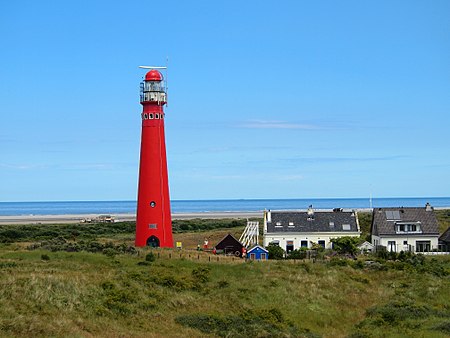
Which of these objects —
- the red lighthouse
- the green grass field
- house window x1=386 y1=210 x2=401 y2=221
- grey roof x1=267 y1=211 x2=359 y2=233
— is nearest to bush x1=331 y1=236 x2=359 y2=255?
grey roof x1=267 y1=211 x2=359 y2=233

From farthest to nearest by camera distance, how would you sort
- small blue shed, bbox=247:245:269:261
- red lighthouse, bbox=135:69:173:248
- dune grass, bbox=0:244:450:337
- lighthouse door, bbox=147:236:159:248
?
small blue shed, bbox=247:245:269:261 → lighthouse door, bbox=147:236:159:248 → red lighthouse, bbox=135:69:173:248 → dune grass, bbox=0:244:450:337

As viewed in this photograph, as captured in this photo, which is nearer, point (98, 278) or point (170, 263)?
point (98, 278)

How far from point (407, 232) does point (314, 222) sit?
800 cm

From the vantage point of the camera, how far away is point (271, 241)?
56.8 metres

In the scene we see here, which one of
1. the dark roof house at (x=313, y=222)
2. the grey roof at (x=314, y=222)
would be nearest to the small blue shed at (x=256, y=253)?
the grey roof at (x=314, y=222)

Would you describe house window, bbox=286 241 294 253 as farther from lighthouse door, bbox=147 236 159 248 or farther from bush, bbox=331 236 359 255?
lighthouse door, bbox=147 236 159 248

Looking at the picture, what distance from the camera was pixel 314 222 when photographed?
190 ft

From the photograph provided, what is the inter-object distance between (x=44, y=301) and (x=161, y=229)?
16357mm

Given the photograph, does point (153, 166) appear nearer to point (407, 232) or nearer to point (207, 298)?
Result: point (207, 298)

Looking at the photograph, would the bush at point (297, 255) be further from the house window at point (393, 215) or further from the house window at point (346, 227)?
the house window at point (393, 215)

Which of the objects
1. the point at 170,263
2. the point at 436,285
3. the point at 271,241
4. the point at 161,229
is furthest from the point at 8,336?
the point at 271,241

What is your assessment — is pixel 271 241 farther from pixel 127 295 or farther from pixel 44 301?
pixel 44 301

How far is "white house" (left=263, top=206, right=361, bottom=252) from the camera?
187 ft

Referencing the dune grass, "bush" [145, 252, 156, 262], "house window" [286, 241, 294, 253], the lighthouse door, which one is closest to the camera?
the dune grass
